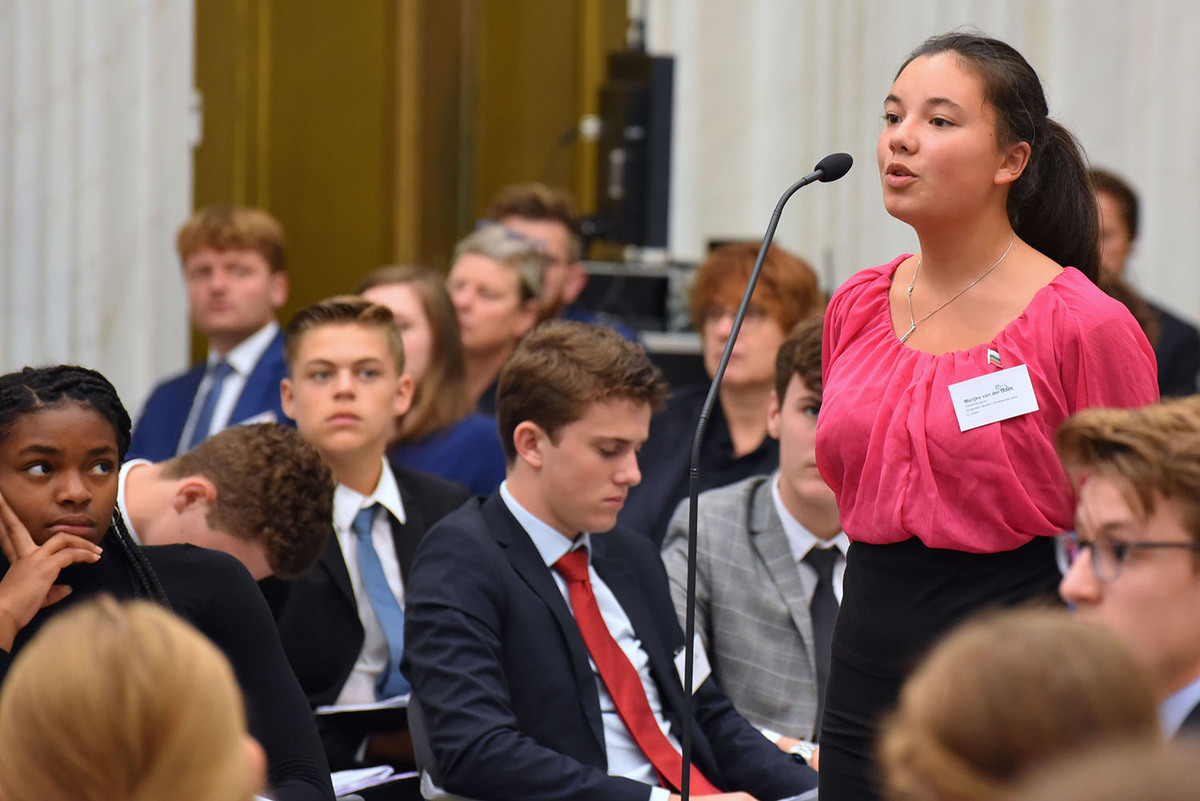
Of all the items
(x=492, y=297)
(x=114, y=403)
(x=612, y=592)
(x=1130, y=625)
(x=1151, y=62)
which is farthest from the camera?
(x=1151, y=62)

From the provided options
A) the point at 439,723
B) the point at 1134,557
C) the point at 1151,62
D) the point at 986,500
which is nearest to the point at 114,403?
the point at 439,723

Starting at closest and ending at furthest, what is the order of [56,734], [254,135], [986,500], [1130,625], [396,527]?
1. [56,734]
2. [1130,625]
3. [986,500]
4. [396,527]
5. [254,135]

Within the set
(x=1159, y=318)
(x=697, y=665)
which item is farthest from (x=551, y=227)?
(x=697, y=665)

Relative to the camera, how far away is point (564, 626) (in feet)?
8.00

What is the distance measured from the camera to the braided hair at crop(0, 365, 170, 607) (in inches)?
80.4

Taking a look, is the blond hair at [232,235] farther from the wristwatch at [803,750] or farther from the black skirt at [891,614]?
the black skirt at [891,614]

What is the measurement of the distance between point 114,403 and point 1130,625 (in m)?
1.36

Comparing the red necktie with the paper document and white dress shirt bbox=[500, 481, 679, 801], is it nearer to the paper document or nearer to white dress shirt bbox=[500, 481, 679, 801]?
white dress shirt bbox=[500, 481, 679, 801]

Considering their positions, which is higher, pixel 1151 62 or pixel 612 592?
pixel 1151 62

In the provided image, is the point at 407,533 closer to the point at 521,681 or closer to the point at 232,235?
the point at 521,681

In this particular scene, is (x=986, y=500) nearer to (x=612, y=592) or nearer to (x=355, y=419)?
(x=612, y=592)

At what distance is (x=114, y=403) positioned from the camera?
212 cm

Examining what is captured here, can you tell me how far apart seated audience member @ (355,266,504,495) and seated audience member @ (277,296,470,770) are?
0.15 meters

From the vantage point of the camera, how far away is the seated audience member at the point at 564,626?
90.7 inches
